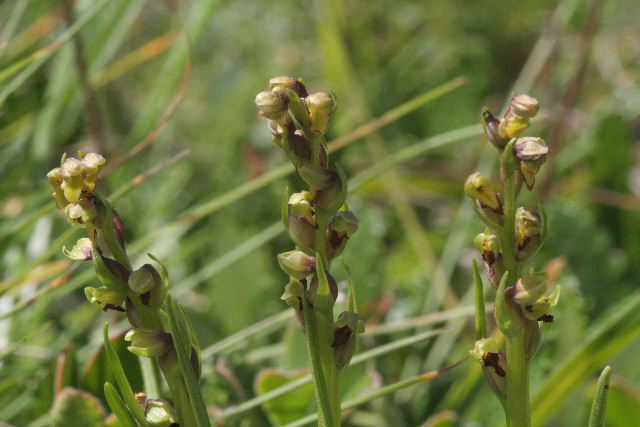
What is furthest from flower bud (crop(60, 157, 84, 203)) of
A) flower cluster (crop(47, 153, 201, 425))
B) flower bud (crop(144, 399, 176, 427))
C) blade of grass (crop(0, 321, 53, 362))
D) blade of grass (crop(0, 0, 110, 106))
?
blade of grass (crop(0, 0, 110, 106))

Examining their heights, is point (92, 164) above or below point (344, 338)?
above

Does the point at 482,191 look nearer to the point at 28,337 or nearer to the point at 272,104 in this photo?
the point at 272,104

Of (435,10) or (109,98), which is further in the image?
(435,10)

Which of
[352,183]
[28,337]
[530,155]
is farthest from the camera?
[352,183]

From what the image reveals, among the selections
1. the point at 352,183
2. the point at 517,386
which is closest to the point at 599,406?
the point at 517,386

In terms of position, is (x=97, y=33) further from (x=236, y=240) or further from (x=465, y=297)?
(x=465, y=297)

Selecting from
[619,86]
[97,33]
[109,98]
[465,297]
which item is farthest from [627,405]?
[109,98]
